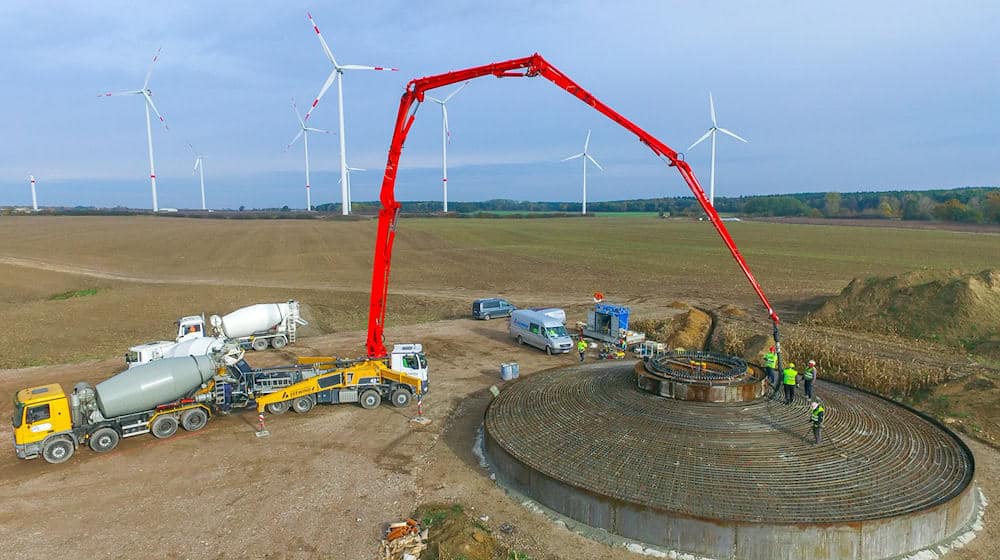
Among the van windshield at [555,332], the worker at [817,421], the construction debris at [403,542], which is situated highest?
the worker at [817,421]

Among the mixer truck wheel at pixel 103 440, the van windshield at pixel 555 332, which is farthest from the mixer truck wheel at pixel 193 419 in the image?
the van windshield at pixel 555 332

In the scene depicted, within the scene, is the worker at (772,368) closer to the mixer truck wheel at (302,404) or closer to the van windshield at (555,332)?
the van windshield at (555,332)

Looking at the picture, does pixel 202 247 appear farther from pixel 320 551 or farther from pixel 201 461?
pixel 320 551

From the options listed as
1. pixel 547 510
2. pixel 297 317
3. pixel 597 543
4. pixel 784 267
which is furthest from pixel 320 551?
pixel 784 267

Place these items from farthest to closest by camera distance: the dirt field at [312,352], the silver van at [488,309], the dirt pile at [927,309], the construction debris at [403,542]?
1. the silver van at [488,309]
2. the dirt pile at [927,309]
3. the dirt field at [312,352]
4. the construction debris at [403,542]

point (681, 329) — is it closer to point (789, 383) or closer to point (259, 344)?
point (789, 383)

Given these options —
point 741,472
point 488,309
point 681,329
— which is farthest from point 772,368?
point 488,309
